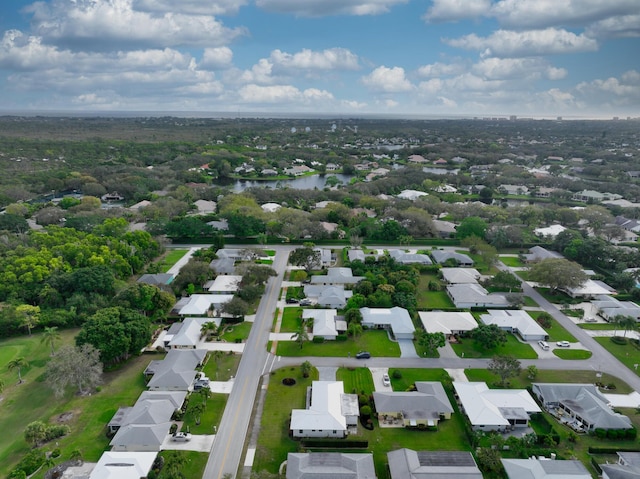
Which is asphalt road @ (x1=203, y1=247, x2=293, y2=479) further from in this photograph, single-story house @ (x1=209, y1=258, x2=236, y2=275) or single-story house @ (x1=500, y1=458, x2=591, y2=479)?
single-story house @ (x1=500, y1=458, x2=591, y2=479)

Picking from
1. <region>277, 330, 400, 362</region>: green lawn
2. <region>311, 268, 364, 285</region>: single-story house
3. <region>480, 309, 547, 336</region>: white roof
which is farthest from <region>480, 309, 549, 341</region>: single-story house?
<region>311, 268, 364, 285</region>: single-story house

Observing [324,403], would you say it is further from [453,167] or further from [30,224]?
[453,167]

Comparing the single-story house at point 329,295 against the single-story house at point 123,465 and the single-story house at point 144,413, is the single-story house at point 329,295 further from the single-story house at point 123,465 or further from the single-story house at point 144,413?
the single-story house at point 123,465

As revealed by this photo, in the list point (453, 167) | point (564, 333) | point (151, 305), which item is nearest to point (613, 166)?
point (453, 167)

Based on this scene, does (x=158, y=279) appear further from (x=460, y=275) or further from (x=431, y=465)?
(x=460, y=275)

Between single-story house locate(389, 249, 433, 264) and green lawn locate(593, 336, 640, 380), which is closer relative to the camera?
green lawn locate(593, 336, 640, 380)

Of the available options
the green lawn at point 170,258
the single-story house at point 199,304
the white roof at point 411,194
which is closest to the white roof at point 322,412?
the single-story house at point 199,304
